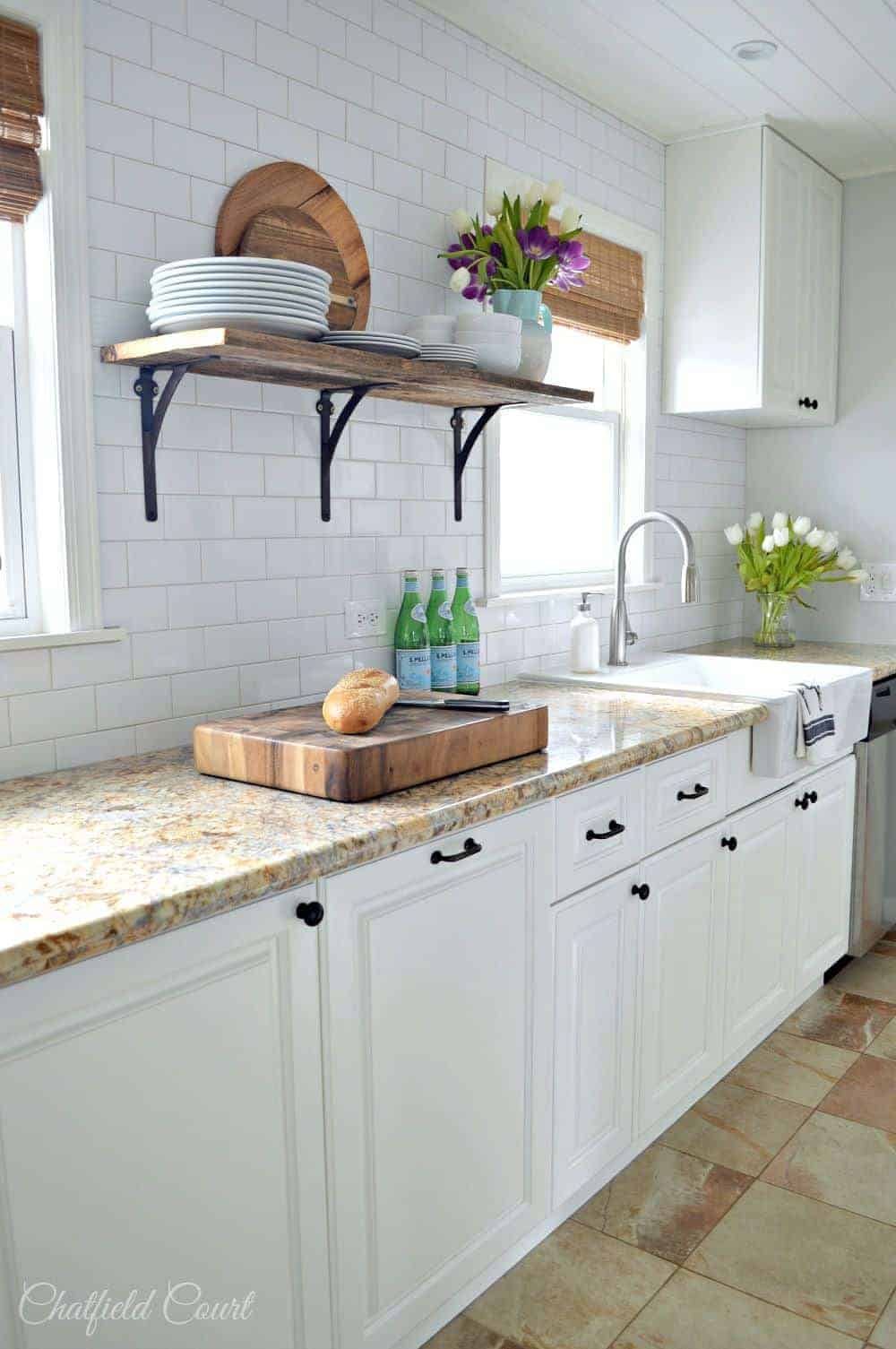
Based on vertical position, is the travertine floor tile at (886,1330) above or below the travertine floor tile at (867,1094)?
below

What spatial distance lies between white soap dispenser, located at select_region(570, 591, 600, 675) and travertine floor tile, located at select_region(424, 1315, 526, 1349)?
1622 millimetres

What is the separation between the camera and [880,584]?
3953 mm

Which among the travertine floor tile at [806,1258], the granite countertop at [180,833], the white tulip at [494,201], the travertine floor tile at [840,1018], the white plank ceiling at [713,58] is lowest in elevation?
the travertine floor tile at [806,1258]

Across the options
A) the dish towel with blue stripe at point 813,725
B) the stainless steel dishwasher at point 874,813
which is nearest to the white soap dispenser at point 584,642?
the dish towel with blue stripe at point 813,725

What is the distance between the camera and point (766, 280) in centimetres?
345

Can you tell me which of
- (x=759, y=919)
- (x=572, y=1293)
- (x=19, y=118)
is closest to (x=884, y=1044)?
(x=759, y=919)

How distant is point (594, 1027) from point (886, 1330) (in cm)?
68

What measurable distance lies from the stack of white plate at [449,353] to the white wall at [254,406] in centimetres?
27

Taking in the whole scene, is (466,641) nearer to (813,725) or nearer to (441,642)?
(441,642)

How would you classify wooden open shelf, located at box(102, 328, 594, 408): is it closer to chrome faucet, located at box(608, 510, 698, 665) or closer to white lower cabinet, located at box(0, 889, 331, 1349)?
chrome faucet, located at box(608, 510, 698, 665)

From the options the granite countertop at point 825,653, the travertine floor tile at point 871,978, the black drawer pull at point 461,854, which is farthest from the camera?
the granite countertop at point 825,653

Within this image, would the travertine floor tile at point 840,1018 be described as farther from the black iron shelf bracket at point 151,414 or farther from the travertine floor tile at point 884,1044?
the black iron shelf bracket at point 151,414

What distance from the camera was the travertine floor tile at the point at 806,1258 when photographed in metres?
1.96

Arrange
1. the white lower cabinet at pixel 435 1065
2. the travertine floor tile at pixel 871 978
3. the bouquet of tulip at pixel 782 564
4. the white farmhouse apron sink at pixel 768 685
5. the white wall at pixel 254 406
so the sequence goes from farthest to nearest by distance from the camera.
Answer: the bouquet of tulip at pixel 782 564
the travertine floor tile at pixel 871 978
the white farmhouse apron sink at pixel 768 685
the white wall at pixel 254 406
the white lower cabinet at pixel 435 1065
